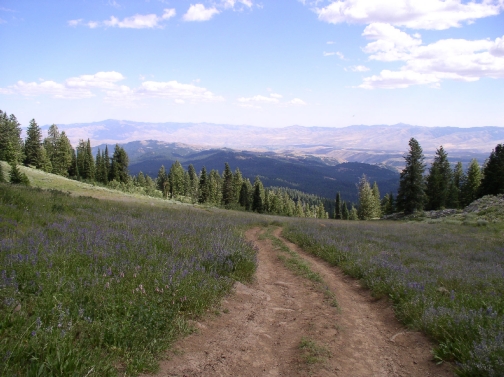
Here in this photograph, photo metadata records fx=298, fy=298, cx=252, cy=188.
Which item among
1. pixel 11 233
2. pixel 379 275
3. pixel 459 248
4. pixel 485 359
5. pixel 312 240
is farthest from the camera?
pixel 459 248

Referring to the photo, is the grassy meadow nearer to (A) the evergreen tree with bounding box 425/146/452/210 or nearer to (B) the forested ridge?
(B) the forested ridge

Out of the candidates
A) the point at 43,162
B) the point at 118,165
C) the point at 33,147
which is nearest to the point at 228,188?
the point at 118,165

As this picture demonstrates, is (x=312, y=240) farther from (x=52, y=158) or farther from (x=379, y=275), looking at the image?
(x=52, y=158)

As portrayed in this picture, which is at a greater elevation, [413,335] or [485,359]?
[485,359]

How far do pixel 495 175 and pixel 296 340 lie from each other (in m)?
63.4

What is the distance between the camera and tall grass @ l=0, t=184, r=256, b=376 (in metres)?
3.56

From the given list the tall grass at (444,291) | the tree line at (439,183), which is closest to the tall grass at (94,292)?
the tall grass at (444,291)

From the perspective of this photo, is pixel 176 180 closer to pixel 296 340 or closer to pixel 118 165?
pixel 118 165

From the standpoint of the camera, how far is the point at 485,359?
4156mm

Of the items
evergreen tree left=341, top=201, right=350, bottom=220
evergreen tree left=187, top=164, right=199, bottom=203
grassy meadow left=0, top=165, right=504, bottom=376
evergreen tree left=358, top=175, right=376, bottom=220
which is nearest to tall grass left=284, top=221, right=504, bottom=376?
grassy meadow left=0, top=165, right=504, bottom=376

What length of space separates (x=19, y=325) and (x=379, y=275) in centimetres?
903

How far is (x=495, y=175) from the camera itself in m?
52.7

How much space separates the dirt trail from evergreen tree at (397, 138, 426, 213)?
5032cm

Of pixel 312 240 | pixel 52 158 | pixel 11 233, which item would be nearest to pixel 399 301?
pixel 312 240
